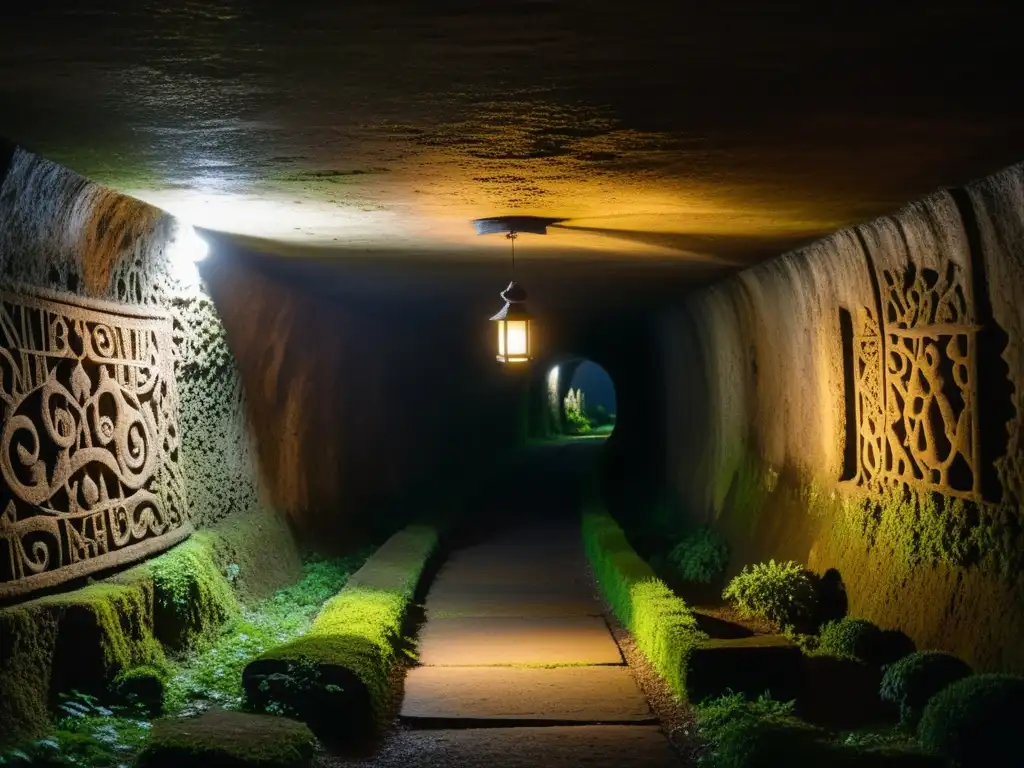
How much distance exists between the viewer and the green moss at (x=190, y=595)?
7660 mm

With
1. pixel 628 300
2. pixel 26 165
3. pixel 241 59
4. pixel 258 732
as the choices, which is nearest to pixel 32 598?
pixel 258 732

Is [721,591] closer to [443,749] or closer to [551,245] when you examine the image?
[551,245]

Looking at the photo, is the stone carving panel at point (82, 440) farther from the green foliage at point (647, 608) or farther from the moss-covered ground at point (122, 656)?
the green foliage at point (647, 608)

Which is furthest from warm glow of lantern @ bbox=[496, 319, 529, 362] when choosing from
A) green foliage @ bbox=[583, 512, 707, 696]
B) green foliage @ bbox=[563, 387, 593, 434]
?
green foliage @ bbox=[563, 387, 593, 434]

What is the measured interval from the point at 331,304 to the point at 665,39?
35.3ft

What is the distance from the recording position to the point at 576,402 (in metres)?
42.8

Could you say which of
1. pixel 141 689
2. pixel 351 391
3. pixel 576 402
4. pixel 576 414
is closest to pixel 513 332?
pixel 141 689

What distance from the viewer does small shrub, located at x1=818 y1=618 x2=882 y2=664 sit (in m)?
7.83

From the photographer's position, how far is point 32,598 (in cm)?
618

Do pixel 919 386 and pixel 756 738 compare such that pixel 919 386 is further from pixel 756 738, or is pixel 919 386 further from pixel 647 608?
pixel 756 738

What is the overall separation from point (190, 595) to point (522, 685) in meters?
2.59

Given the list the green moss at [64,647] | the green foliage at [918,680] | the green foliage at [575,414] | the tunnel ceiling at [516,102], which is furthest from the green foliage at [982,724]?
the green foliage at [575,414]

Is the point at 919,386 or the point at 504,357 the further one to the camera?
the point at 504,357

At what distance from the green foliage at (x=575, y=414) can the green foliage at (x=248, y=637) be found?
89.4 ft
